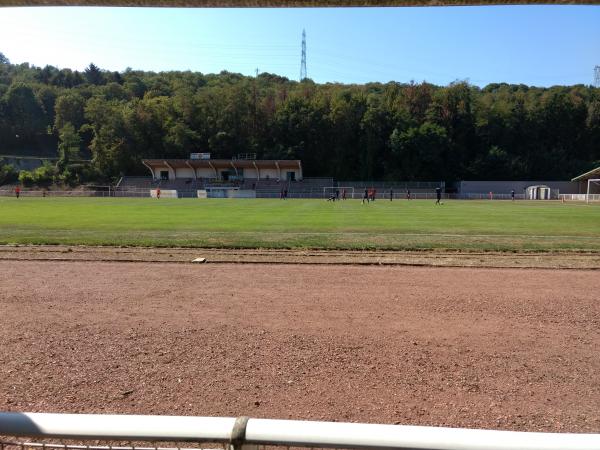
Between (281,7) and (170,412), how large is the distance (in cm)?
383

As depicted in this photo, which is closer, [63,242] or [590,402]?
[590,402]

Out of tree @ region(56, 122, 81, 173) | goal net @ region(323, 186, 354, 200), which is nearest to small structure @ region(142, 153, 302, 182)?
goal net @ region(323, 186, 354, 200)

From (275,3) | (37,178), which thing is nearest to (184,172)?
(37,178)

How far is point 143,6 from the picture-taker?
3.26 m

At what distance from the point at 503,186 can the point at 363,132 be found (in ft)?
113

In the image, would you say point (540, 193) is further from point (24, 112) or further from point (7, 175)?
point (24, 112)

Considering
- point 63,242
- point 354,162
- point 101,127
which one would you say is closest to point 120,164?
point 101,127

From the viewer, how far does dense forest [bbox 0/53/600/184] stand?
10612 centimetres

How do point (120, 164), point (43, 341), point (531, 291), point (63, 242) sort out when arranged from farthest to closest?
point (120, 164) < point (63, 242) < point (531, 291) < point (43, 341)

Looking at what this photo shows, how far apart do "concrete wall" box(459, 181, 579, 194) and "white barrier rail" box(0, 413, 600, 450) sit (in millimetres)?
100215

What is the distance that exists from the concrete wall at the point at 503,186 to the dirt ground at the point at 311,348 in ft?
303

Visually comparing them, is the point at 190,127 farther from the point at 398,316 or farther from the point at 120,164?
Answer: the point at 398,316

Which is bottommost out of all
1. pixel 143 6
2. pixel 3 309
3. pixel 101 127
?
pixel 3 309

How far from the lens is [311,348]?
624 centimetres
